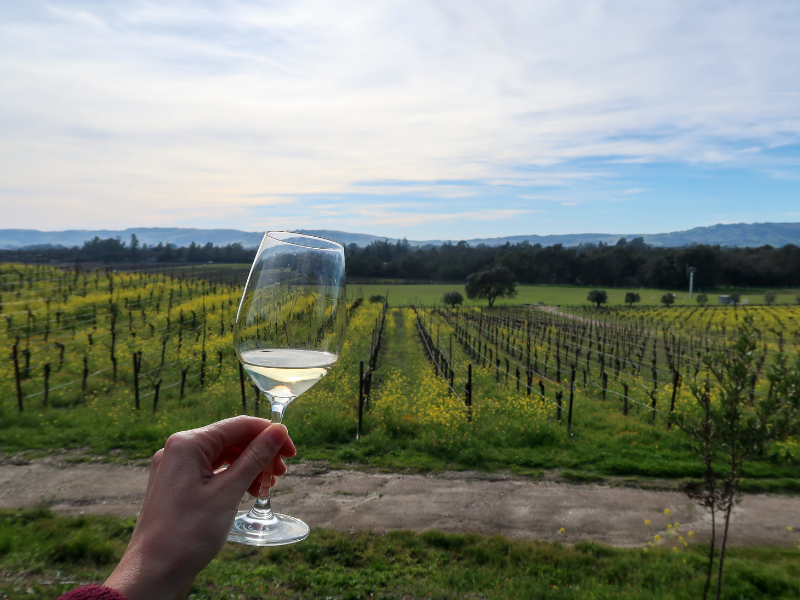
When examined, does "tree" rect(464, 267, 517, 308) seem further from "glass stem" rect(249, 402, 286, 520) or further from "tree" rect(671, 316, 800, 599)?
"glass stem" rect(249, 402, 286, 520)

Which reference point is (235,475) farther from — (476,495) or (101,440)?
(101,440)

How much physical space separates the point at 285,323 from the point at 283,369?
14 cm

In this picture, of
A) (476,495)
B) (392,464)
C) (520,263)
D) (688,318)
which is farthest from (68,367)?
(520,263)

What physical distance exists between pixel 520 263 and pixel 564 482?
93175 millimetres

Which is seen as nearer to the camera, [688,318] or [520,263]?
[688,318]

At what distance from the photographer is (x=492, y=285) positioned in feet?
221

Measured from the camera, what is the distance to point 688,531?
293 inches

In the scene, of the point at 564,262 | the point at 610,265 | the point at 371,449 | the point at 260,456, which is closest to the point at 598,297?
the point at 610,265

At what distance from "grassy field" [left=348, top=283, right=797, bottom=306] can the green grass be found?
54.8m

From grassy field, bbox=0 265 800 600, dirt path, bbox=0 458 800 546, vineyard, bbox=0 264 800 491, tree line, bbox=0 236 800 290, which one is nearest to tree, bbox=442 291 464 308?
tree line, bbox=0 236 800 290

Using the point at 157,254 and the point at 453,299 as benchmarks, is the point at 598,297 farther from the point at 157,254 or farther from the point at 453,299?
the point at 157,254

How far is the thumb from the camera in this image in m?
1.30

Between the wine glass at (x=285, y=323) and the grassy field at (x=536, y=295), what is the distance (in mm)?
59833

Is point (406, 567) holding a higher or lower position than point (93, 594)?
lower
